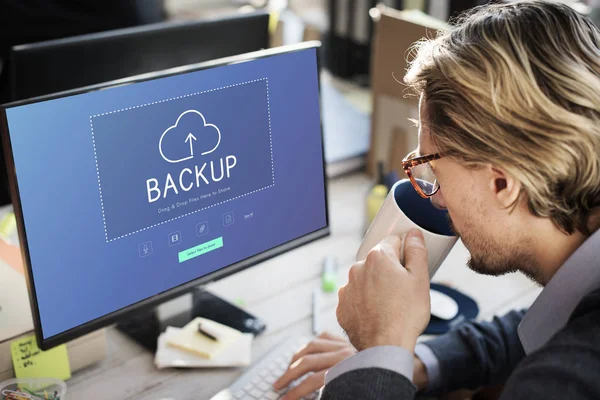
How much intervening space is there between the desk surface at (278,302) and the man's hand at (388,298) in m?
0.29

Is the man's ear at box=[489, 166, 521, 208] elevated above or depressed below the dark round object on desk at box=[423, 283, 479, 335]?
above

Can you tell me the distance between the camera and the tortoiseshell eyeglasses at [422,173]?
105cm

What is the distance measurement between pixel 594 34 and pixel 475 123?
22cm

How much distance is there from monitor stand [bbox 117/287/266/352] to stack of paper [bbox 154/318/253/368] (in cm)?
3

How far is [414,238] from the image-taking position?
1.13 meters

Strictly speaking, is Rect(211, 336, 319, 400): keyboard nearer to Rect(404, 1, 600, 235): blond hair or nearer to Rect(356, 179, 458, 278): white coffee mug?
Rect(356, 179, 458, 278): white coffee mug

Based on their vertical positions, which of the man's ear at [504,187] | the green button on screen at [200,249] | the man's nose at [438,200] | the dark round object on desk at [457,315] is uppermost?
the man's ear at [504,187]

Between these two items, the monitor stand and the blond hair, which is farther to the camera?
the monitor stand

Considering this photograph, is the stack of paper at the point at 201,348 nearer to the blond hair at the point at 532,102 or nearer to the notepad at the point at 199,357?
the notepad at the point at 199,357

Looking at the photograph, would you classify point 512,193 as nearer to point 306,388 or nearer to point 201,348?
point 306,388

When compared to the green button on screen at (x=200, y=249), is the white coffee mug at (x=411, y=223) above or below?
above

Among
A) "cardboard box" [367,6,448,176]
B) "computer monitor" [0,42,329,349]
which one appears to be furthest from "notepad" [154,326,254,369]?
"cardboard box" [367,6,448,176]

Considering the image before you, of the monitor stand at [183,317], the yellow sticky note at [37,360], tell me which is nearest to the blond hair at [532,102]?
the monitor stand at [183,317]

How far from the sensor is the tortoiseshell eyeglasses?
1052 mm
